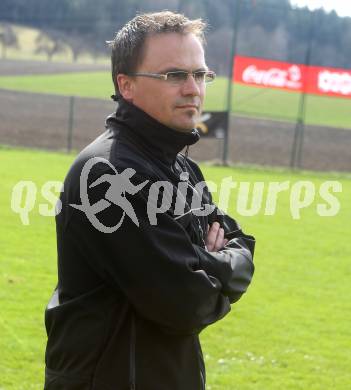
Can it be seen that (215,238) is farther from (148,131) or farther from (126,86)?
(126,86)

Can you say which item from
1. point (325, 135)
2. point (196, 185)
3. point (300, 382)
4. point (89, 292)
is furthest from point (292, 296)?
point (325, 135)

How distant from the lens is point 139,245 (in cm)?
255

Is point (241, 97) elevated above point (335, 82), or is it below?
below

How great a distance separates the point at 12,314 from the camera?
6.64m

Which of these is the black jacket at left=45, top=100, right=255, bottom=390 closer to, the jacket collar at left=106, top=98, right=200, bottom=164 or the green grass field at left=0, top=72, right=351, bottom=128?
the jacket collar at left=106, top=98, right=200, bottom=164

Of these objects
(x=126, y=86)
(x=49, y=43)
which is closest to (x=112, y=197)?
(x=126, y=86)

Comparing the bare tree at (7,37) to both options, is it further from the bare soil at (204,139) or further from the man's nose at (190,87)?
the man's nose at (190,87)

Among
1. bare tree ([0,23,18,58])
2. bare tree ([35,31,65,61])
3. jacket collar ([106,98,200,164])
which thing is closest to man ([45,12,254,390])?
jacket collar ([106,98,200,164])

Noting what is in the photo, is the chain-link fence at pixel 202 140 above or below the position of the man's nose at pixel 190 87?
below

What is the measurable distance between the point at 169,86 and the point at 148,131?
166mm

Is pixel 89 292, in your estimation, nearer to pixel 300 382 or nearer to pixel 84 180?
pixel 84 180

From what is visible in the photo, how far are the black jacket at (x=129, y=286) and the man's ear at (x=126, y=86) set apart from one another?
0.11ft

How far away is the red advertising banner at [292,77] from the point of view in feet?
72.0

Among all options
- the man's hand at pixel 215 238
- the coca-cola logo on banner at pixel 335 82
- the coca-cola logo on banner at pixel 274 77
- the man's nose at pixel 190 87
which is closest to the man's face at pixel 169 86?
the man's nose at pixel 190 87
